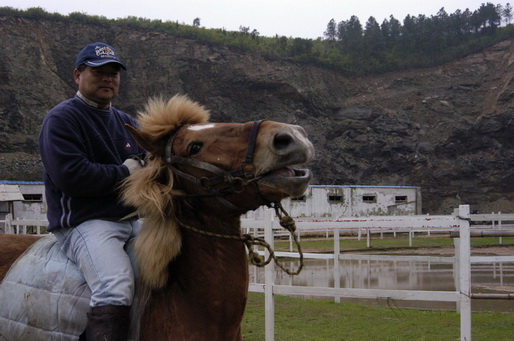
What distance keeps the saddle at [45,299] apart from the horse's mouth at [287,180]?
889 mm

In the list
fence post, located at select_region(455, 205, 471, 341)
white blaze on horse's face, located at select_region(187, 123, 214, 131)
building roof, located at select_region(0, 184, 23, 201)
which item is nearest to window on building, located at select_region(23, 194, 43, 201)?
building roof, located at select_region(0, 184, 23, 201)

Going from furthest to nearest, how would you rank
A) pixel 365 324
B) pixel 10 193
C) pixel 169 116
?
pixel 10 193 < pixel 365 324 < pixel 169 116

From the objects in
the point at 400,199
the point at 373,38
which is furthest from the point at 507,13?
the point at 400,199

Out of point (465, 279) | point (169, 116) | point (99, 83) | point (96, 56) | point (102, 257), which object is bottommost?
point (465, 279)

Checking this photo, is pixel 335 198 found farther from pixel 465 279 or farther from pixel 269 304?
pixel 465 279

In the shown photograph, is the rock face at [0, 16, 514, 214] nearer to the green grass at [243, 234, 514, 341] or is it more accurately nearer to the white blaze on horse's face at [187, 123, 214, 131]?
the green grass at [243, 234, 514, 341]

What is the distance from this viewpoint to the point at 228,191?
2.49m

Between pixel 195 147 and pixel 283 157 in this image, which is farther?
pixel 195 147

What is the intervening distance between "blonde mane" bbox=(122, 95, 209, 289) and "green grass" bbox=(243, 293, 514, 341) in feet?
16.8

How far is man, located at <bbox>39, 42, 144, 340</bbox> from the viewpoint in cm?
244

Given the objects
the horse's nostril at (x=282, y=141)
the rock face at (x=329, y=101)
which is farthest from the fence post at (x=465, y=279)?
the rock face at (x=329, y=101)

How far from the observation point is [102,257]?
251 cm

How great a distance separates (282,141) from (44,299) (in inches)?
57.4

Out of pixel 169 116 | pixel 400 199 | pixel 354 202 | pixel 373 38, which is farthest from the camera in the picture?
pixel 373 38
